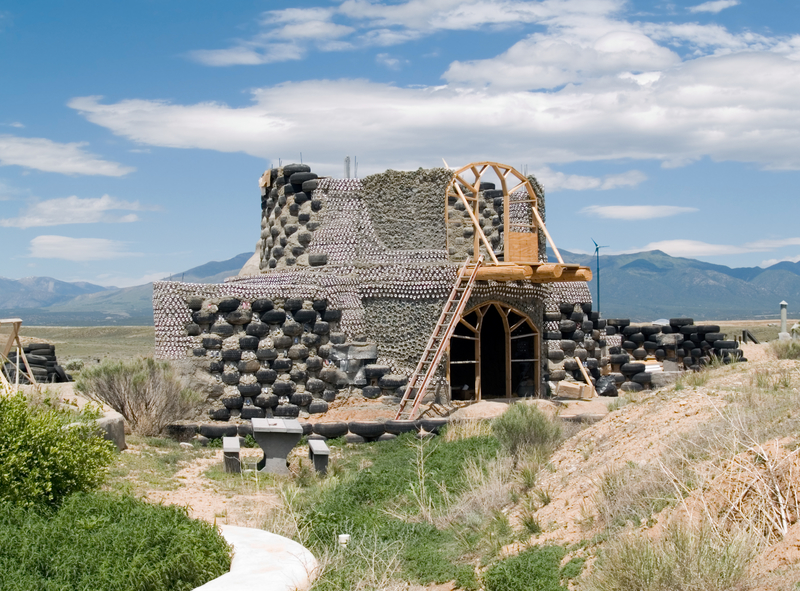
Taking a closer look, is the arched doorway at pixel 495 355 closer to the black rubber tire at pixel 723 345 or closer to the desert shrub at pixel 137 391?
the desert shrub at pixel 137 391

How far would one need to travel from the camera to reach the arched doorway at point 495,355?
22.2 meters

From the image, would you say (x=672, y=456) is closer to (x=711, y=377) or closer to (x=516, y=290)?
(x=711, y=377)

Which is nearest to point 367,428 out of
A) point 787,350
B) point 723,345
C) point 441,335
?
point 441,335

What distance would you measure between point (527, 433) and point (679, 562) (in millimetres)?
7776

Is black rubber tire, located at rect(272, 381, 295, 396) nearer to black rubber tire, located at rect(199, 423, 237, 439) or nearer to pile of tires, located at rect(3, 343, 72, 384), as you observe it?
black rubber tire, located at rect(199, 423, 237, 439)

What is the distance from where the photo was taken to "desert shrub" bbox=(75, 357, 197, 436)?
17.7 meters

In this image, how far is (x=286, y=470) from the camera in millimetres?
15758

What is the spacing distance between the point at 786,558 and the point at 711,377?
8365 millimetres

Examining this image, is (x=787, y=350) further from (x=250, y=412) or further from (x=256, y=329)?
(x=250, y=412)

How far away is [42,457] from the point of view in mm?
9641

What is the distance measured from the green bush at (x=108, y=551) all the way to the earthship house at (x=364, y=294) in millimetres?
11229

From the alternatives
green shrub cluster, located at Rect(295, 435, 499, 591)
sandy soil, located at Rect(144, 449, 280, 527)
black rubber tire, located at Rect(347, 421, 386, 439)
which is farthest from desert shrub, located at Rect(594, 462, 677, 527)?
black rubber tire, located at Rect(347, 421, 386, 439)

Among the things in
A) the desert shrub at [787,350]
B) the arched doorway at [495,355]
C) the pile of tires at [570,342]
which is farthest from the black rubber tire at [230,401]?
the desert shrub at [787,350]

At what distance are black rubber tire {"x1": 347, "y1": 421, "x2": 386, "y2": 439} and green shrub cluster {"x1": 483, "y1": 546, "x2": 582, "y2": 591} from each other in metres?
10.1
